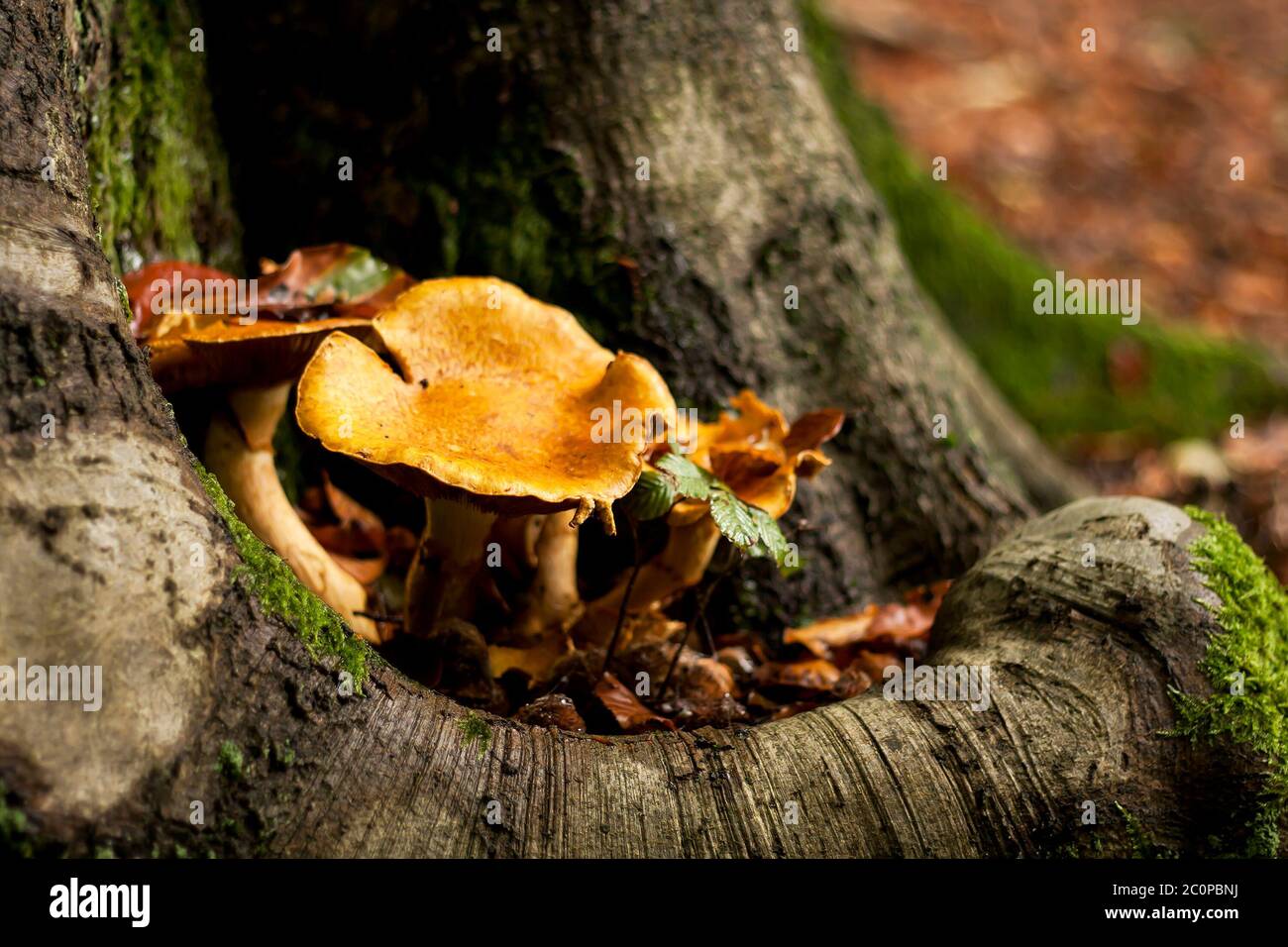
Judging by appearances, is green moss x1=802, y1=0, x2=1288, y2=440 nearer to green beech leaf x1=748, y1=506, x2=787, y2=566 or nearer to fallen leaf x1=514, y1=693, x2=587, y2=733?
green beech leaf x1=748, y1=506, x2=787, y2=566

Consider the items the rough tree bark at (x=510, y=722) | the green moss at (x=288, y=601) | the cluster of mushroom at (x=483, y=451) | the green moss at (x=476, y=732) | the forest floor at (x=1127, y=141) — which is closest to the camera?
the rough tree bark at (x=510, y=722)

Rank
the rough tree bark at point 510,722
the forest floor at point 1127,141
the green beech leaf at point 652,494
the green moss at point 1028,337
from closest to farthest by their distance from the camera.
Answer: the rough tree bark at point 510,722 < the green beech leaf at point 652,494 < the green moss at point 1028,337 < the forest floor at point 1127,141

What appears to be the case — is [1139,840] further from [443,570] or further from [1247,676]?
[443,570]

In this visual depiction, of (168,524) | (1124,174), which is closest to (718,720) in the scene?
(168,524)

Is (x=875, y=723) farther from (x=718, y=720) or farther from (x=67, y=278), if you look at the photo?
(x=67, y=278)


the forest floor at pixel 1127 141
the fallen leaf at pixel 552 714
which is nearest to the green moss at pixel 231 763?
the fallen leaf at pixel 552 714

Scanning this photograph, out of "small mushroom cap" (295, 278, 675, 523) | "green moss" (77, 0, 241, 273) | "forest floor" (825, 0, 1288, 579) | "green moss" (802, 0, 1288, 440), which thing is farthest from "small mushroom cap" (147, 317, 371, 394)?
"forest floor" (825, 0, 1288, 579)

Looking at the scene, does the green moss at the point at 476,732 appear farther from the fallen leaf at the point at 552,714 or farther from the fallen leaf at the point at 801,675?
the fallen leaf at the point at 801,675
